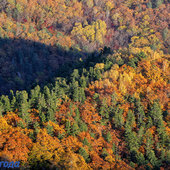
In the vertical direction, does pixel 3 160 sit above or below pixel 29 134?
below

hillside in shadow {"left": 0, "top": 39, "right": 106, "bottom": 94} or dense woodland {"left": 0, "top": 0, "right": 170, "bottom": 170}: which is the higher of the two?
hillside in shadow {"left": 0, "top": 39, "right": 106, "bottom": 94}

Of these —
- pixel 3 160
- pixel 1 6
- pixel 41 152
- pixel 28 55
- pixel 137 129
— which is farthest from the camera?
pixel 1 6

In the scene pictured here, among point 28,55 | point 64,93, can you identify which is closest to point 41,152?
point 64,93

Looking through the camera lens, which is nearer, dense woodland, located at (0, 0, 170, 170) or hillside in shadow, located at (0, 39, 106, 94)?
dense woodland, located at (0, 0, 170, 170)

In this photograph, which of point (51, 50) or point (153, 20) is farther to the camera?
point (153, 20)

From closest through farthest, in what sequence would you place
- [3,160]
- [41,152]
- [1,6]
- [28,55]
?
[3,160] → [41,152] → [28,55] → [1,6]

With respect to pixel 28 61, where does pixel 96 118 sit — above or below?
below

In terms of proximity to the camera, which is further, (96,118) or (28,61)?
(28,61)

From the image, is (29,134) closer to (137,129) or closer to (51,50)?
(137,129)
